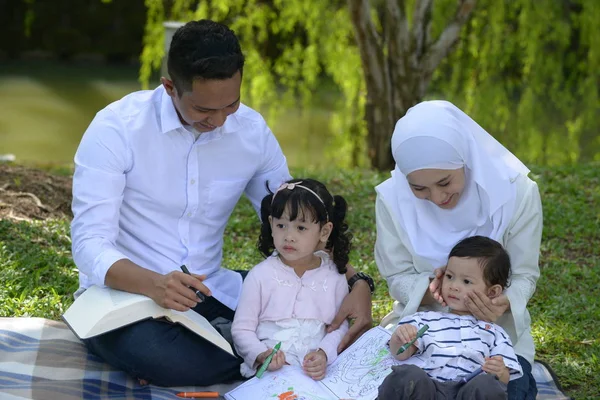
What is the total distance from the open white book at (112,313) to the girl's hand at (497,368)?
962 millimetres

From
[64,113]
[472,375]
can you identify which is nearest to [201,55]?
[472,375]

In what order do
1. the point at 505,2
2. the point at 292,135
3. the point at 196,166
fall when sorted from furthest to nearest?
1. the point at 292,135
2. the point at 505,2
3. the point at 196,166

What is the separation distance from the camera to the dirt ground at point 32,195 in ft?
18.2

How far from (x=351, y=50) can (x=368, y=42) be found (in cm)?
182

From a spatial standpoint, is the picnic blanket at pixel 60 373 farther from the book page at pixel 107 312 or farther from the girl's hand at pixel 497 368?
the girl's hand at pixel 497 368

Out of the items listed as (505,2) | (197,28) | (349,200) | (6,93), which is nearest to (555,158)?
(505,2)

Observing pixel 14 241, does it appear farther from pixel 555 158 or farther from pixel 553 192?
pixel 555 158

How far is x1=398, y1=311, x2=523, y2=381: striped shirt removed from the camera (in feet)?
10.2

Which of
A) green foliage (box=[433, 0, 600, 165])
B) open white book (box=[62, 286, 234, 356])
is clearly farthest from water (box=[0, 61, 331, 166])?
open white book (box=[62, 286, 234, 356])

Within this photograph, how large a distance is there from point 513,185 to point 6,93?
13.6 meters

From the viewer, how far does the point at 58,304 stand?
4238 mm

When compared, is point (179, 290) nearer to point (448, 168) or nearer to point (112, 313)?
point (112, 313)

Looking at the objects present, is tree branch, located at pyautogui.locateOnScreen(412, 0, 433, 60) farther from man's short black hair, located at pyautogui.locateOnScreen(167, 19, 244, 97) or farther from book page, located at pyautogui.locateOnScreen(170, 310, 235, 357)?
book page, located at pyautogui.locateOnScreen(170, 310, 235, 357)

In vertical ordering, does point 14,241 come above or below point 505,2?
below
